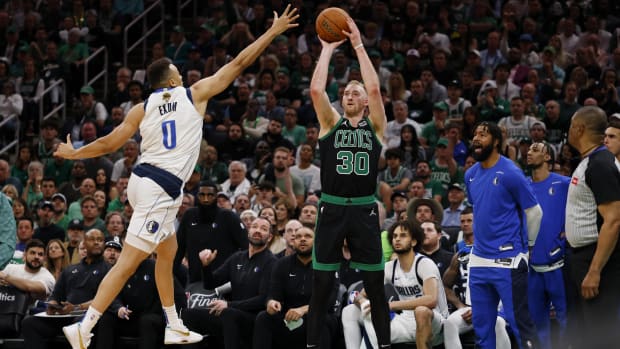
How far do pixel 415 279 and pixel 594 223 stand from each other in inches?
100

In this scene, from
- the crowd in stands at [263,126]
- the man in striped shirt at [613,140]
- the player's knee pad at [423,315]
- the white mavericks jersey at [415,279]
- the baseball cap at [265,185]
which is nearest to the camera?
the man in striped shirt at [613,140]

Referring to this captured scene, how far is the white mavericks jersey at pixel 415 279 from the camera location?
10.9 metres

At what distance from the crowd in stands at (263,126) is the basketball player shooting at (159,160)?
126 inches

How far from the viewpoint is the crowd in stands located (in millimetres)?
12523

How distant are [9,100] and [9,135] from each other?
73cm

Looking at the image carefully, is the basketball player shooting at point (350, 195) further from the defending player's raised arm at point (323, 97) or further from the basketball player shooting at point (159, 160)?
the basketball player shooting at point (159, 160)

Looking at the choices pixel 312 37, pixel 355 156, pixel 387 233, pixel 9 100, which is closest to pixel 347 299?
pixel 387 233

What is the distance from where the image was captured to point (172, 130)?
8.67 meters

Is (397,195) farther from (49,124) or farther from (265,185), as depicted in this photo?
(49,124)

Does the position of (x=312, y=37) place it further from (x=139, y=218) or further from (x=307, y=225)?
(x=139, y=218)

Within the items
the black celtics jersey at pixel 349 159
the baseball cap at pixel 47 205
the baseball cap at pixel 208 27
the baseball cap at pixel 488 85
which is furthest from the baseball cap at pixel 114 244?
the baseball cap at pixel 208 27

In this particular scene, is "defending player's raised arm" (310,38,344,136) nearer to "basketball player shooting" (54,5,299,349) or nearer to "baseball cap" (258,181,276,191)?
"basketball player shooting" (54,5,299,349)

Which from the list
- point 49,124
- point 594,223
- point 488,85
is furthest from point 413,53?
point 594,223

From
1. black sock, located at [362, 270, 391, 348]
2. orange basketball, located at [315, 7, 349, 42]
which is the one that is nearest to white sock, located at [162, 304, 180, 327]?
black sock, located at [362, 270, 391, 348]
